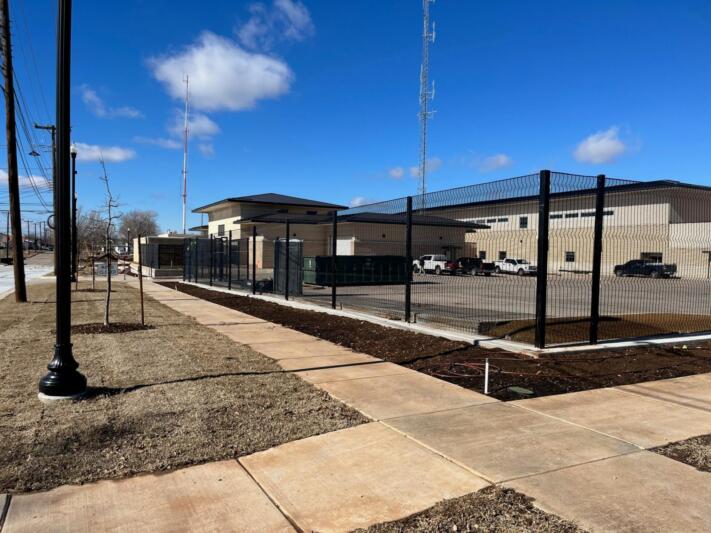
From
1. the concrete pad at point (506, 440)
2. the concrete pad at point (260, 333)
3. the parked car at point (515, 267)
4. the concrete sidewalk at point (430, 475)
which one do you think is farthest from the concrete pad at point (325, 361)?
the parked car at point (515, 267)

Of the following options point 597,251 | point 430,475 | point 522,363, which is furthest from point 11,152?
point 430,475

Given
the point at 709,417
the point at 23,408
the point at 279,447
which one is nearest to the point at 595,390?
the point at 709,417

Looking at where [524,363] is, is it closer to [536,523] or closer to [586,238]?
[586,238]

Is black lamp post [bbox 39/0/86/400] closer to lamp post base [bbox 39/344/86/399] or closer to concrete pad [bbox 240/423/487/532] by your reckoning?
lamp post base [bbox 39/344/86/399]

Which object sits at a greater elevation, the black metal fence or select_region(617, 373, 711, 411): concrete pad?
the black metal fence

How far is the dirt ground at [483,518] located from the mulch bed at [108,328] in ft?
28.6

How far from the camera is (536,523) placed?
323 cm

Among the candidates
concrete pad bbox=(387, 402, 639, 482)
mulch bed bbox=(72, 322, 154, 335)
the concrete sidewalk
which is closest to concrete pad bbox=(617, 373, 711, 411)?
the concrete sidewalk

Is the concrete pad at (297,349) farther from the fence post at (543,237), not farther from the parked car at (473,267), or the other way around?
the parked car at (473,267)

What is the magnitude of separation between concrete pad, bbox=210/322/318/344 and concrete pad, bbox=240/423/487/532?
5.33m

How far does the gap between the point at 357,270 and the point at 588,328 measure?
16.3m

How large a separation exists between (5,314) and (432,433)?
500 inches

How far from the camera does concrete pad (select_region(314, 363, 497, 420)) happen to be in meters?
5.58

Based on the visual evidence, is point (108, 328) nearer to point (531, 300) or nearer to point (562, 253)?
point (562, 253)
